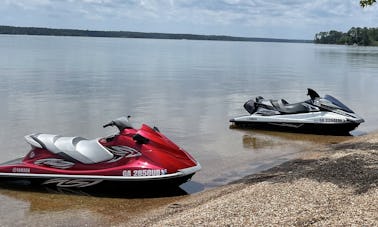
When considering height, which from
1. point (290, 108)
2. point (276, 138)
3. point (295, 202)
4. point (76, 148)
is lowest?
point (276, 138)

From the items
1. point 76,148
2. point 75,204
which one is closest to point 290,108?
point 76,148

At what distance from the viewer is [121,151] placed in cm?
870

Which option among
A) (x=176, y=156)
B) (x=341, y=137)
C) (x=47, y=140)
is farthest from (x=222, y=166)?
(x=341, y=137)

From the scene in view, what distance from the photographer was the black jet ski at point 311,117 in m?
15.1

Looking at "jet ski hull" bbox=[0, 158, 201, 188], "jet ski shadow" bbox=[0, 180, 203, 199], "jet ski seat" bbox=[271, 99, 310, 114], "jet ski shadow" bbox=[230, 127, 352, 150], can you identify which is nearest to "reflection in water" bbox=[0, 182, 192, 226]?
"jet ski shadow" bbox=[0, 180, 203, 199]

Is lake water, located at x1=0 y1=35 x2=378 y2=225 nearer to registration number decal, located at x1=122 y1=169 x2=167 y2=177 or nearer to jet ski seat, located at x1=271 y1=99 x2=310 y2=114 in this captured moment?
jet ski seat, located at x1=271 y1=99 x2=310 y2=114

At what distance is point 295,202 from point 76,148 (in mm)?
Result: 3879

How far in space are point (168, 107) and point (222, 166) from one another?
1021 cm

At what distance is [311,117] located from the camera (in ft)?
50.3

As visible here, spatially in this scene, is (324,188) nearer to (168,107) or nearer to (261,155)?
(261,155)

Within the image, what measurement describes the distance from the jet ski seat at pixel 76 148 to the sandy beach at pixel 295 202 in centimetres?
137

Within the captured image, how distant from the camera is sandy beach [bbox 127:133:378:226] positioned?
6.04 metres

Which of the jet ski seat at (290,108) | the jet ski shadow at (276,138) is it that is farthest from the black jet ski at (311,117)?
the jet ski shadow at (276,138)

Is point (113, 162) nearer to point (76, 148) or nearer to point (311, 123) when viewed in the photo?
point (76, 148)
